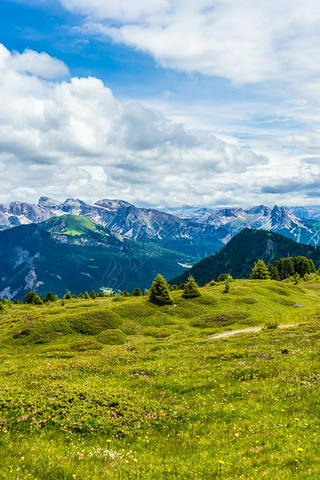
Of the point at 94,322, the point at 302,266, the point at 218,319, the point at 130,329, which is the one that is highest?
the point at 302,266

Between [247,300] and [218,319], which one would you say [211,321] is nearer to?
[218,319]

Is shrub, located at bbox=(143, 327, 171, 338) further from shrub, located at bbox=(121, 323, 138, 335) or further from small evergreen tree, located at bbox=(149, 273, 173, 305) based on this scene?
small evergreen tree, located at bbox=(149, 273, 173, 305)

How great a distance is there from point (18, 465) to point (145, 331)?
47.7 meters

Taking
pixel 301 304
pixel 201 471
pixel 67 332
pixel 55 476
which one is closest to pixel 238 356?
pixel 201 471

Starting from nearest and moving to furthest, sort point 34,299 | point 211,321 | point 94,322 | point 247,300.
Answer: point 94,322
point 211,321
point 247,300
point 34,299

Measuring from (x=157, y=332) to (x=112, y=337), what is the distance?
8.45m

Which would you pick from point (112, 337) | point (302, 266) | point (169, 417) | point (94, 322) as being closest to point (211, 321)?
point (112, 337)

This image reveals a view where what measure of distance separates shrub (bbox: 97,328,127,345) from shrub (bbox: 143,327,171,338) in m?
4.83

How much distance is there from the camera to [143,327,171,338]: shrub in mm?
52784

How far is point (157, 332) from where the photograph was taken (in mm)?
54344

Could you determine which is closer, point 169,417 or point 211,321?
point 169,417

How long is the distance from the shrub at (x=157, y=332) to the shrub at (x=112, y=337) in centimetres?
483

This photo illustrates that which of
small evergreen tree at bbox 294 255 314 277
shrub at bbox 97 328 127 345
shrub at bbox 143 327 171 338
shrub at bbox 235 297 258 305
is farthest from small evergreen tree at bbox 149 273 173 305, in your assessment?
small evergreen tree at bbox 294 255 314 277

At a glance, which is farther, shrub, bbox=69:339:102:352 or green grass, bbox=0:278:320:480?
shrub, bbox=69:339:102:352
